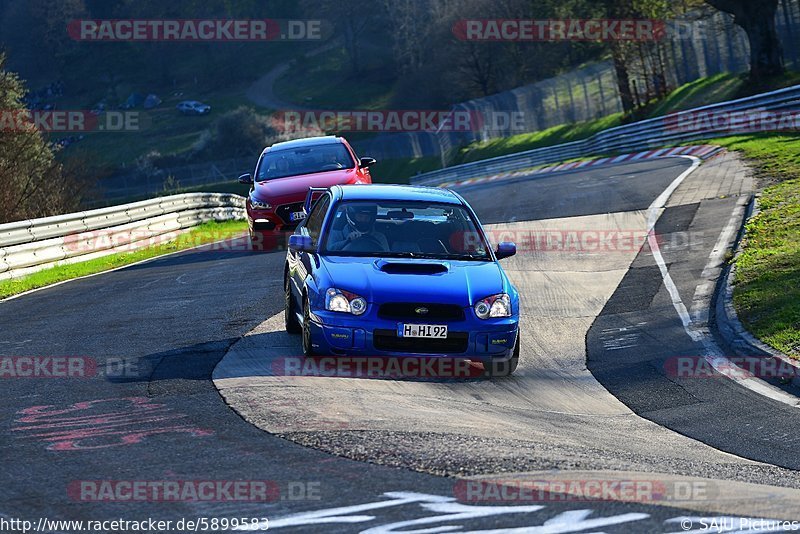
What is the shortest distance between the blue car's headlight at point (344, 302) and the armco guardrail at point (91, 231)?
1054 cm

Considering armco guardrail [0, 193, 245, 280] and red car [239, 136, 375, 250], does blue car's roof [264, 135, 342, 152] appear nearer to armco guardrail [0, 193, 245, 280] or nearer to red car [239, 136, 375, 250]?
red car [239, 136, 375, 250]

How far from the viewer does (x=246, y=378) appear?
30.5 feet

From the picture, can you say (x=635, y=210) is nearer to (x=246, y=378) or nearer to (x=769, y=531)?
(x=246, y=378)

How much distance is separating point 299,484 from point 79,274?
14990mm

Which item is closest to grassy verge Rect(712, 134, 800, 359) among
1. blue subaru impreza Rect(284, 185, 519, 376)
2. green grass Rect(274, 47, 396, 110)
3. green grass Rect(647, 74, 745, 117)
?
blue subaru impreza Rect(284, 185, 519, 376)

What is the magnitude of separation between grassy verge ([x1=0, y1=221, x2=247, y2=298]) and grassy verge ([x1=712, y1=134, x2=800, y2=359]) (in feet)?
34.9

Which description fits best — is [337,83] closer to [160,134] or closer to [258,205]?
[160,134]

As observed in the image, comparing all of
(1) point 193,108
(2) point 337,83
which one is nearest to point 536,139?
(2) point 337,83

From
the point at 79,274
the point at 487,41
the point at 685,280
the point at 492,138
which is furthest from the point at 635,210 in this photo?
the point at 487,41

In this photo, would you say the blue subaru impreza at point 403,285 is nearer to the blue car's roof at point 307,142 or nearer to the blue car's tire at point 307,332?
the blue car's tire at point 307,332

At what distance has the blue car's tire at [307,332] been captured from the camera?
1016cm

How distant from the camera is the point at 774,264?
47.0 feet

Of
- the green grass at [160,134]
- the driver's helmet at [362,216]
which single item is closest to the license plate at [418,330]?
the driver's helmet at [362,216]

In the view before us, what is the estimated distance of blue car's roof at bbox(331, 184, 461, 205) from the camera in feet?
37.4
